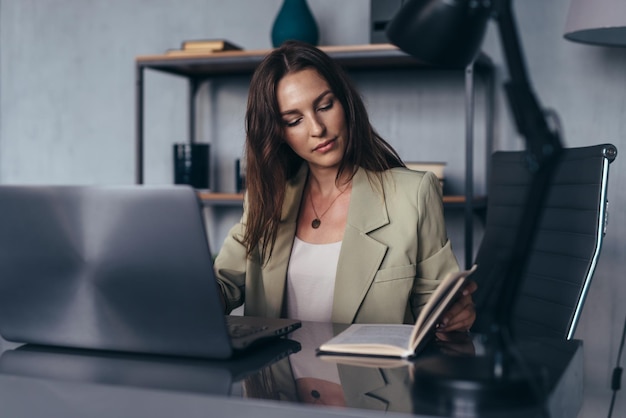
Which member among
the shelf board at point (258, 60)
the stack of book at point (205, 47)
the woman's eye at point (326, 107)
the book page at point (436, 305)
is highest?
the stack of book at point (205, 47)

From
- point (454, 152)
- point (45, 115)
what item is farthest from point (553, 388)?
point (45, 115)

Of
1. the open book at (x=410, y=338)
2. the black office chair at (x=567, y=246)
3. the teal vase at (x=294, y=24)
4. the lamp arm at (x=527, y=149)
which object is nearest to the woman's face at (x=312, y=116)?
the black office chair at (x=567, y=246)

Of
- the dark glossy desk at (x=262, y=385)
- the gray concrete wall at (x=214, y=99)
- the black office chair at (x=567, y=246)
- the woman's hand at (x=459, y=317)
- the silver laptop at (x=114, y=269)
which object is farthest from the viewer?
the gray concrete wall at (x=214, y=99)

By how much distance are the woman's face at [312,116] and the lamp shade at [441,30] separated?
0.67 meters

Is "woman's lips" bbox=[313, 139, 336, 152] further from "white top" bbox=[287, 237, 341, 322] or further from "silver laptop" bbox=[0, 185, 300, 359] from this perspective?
"silver laptop" bbox=[0, 185, 300, 359]

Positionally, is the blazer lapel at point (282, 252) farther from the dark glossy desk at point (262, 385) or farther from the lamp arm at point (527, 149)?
the lamp arm at point (527, 149)

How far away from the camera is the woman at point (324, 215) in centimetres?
152

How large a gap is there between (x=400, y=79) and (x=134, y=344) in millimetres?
2071

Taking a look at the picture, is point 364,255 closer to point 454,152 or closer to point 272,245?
point 272,245

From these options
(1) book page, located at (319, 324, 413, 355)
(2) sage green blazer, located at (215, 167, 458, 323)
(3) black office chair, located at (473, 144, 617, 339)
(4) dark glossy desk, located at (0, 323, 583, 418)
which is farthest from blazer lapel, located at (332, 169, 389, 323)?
(4) dark glossy desk, located at (0, 323, 583, 418)

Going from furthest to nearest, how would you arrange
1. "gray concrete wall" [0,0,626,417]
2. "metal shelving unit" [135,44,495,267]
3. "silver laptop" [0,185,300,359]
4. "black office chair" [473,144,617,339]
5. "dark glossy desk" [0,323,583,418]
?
"gray concrete wall" [0,0,626,417] < "metal shelving unit" [135,44,495,267] < "black office chair" [473,144,617,339] < "silver laptop" [0,185,300,359] < "dark glossy desk" [0,323,583,418]

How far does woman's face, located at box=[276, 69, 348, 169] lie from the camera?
1.63 meters

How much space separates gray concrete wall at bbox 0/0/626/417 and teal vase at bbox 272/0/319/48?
0.21 metres

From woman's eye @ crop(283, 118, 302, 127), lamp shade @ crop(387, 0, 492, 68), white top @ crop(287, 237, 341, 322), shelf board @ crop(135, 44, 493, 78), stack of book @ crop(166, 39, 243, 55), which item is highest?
stack of book @ crop(166, 39, 243, 55)
